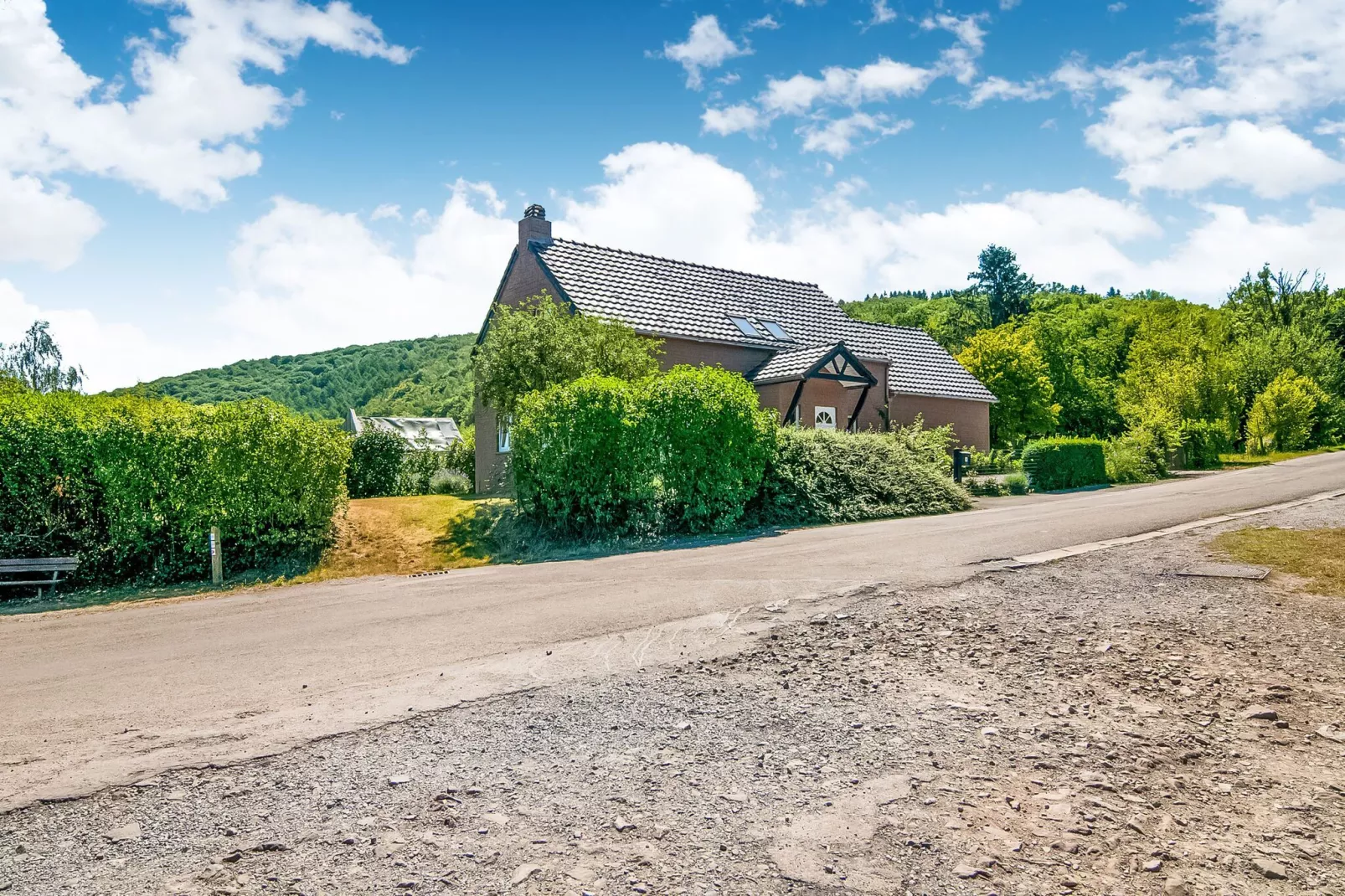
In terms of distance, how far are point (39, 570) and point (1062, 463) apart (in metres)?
26.5

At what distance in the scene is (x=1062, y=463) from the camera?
82.7 ft

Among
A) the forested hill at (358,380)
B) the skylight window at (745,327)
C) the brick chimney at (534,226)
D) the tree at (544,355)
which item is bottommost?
the tree at (544,355)

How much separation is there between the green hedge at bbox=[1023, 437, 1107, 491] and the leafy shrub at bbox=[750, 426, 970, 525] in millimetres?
6927

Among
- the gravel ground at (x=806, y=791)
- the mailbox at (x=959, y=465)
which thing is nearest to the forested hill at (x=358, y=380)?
the mailbox at (x=959, y=465)

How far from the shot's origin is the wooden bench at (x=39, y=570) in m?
11.6

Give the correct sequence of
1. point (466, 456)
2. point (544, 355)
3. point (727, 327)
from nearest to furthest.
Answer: point (544, 355)
point (727, 327)
point (466, 456)

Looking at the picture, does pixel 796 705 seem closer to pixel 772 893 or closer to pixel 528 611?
pixel 772 893

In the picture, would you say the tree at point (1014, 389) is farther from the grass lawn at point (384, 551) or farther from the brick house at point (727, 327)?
the grass lawn at point (384, 551)

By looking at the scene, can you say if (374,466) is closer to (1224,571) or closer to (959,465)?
(959,465)

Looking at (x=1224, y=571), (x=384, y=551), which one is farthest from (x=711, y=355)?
(x=1224, y=571)

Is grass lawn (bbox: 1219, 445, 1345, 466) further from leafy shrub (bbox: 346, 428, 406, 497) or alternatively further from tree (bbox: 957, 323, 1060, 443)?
leafy shrub (bbox: 346, 428, 406, 497)

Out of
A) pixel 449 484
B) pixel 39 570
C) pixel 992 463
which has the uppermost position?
pixel 449 484

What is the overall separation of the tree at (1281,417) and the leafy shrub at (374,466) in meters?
50.1

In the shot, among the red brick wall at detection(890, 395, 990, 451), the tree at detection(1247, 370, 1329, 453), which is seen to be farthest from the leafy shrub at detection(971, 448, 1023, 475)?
the tree at detection(1247, 370, 1329, 453)
